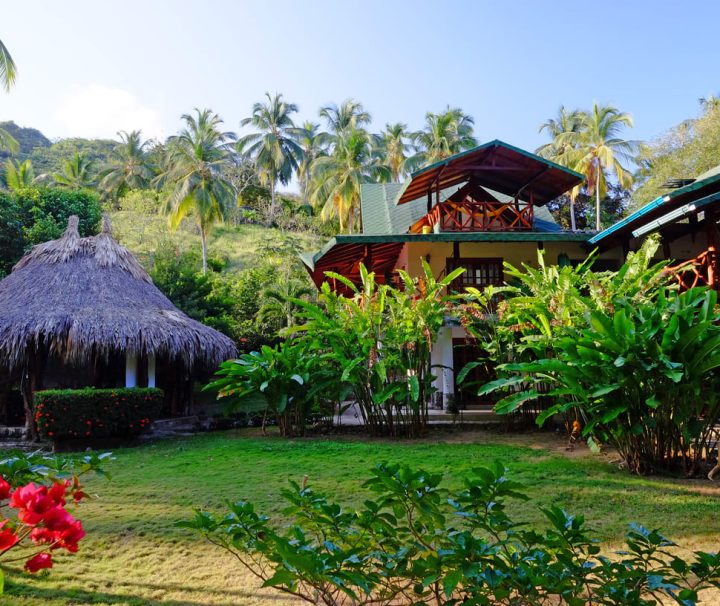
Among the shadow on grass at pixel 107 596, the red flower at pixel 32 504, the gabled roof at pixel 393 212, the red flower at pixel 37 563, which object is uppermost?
the gabled roof at pixel 393 212

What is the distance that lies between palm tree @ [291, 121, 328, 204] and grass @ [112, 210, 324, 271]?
5.06 m

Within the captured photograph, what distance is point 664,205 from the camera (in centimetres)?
1124

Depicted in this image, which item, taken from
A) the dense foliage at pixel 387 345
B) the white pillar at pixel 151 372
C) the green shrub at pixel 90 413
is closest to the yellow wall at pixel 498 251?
the dense foliage at pixel 387 345

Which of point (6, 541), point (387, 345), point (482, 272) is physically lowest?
point (6, 541)

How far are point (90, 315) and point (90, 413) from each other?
7.94 ft

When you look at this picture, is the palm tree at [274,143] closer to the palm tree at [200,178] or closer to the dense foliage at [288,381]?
the palm tree at [200,178]

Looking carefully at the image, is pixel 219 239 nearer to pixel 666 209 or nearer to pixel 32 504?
pixel 666 209

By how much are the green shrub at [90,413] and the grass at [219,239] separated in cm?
1507

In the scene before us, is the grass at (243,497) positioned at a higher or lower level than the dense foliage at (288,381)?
lower

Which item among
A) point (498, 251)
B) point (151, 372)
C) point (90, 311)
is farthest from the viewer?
point (498, 251)

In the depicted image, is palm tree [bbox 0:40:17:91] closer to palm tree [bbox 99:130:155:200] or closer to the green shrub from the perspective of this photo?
the green shrub

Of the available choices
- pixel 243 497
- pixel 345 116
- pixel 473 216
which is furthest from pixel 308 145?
pixel 243 497

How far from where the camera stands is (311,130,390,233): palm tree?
3136 centimetres

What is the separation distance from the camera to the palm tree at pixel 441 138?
34938 millimetres
